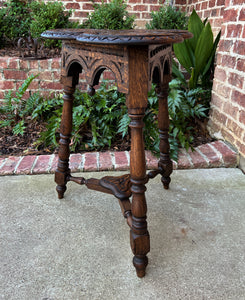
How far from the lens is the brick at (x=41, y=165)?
2057 millimetres

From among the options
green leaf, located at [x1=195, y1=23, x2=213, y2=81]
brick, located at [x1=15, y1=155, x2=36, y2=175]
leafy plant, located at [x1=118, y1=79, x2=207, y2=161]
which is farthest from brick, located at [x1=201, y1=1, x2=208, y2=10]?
brick, located at [x1=15, y1=155, x2=36, y2=175]

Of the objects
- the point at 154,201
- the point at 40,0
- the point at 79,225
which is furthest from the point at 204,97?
the point at 40,0

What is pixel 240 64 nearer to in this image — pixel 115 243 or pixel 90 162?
pixel 90 162

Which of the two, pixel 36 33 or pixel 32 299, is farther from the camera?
pixel 36 33

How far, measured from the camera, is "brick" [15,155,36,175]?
2.04m

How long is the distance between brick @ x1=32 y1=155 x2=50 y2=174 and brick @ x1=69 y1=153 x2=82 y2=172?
18cm

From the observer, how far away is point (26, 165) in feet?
6.86

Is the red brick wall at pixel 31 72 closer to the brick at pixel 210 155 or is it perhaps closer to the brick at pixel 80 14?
the brick at pixel 80 14

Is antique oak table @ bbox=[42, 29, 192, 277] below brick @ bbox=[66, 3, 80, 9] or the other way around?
below

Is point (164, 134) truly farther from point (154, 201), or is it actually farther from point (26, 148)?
point (26, 148)

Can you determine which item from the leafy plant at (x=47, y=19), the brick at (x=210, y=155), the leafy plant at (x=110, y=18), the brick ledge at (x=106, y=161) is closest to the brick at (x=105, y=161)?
the brick ledge at (x=106, y=161)

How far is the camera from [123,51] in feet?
3.53

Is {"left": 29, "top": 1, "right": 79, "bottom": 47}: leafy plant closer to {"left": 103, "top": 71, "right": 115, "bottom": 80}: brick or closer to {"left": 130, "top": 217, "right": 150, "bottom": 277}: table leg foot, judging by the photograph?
{"left": 103, "top": 71, "right": 115, "bottom": 80}: brick

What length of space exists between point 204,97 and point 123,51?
173 cm
